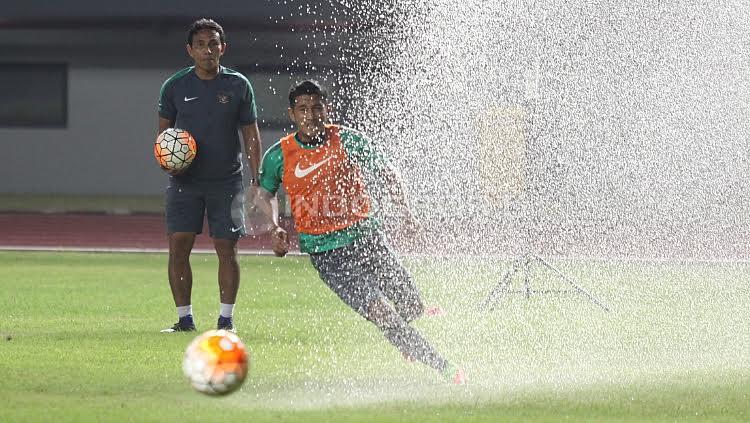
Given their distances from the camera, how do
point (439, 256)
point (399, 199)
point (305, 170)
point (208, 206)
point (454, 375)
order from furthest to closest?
point (439, 256), point (208, 206), point (305, 170), point (399, 199), point (454, 375)

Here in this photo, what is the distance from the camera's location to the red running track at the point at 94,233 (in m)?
20.3

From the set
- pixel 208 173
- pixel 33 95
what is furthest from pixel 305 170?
pixel 33 95

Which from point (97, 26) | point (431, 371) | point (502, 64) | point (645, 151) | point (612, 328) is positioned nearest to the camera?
point (431, 371)

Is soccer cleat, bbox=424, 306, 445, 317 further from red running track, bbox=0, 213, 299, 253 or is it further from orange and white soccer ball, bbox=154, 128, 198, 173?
red running track, bbox=0, 213, 299, 253

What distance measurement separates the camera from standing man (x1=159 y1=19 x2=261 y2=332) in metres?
10.5

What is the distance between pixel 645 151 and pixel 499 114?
24.3 ft

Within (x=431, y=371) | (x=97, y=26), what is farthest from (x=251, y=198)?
(x=97, y=26)

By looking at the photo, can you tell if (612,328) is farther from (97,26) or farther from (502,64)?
(97,26)

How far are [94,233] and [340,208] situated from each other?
15210mm

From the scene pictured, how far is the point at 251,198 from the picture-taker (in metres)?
9.01

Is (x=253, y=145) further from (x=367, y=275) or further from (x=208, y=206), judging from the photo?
(x=367, y=275)

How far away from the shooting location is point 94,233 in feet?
74.9

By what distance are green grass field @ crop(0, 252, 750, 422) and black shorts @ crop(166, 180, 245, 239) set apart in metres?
0.73

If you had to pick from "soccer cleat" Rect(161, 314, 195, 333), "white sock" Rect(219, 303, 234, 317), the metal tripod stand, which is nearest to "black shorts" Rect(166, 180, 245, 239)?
"white sock" Rect(219, 303, 234, 317)
